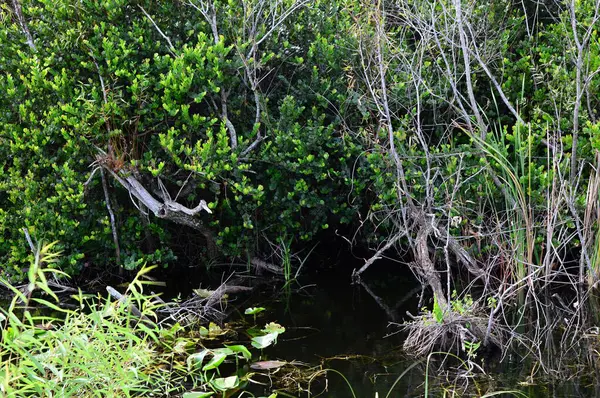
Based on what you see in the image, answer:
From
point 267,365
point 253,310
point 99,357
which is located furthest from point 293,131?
point 99,357

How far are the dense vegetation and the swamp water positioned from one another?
1.19 ft

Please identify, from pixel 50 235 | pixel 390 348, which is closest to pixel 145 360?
pixel 390 348

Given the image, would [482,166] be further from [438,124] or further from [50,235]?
[50,235]

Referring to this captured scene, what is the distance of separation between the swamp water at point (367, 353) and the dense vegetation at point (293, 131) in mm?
361

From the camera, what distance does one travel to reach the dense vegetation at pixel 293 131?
5277mm

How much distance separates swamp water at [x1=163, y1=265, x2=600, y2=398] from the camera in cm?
418

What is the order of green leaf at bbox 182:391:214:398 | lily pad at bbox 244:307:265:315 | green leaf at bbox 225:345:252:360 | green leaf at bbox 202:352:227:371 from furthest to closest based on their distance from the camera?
lily pad at bbox 244:307:265:315, green leaf at bbox 225:345:252:360, green leaf at bbox 202:352:227:371, green leaf at bbox 182:391:214:398

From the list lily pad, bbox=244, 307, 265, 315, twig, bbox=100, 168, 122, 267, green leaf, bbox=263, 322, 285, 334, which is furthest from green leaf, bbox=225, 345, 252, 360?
twig, bbox=100, 168, 122, 267

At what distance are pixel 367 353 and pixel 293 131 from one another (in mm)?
1875

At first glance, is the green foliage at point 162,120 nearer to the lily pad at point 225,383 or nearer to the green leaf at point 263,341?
the green leaf at point 263,341

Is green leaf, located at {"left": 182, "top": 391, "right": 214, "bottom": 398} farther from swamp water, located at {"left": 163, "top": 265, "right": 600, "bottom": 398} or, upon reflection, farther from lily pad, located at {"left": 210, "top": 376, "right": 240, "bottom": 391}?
swamp water, located at {"left": 163, "top": 265, "right": 600, "bottom": 398}

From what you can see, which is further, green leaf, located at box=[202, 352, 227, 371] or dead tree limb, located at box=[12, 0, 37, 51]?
dead tree limb, located at box=[12, 0, 37, 51]

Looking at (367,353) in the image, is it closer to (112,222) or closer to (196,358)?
(196,358)

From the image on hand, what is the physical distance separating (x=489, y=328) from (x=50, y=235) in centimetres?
344
